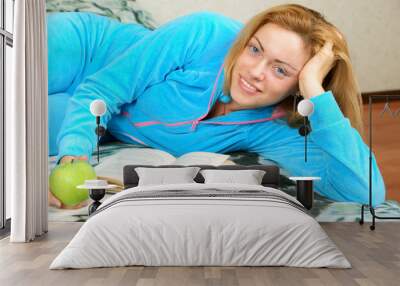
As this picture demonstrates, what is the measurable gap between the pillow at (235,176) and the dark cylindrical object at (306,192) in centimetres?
48

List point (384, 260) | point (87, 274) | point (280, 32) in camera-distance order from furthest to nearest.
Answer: point (280, 32) < point (384, 260) < point (87, 274)

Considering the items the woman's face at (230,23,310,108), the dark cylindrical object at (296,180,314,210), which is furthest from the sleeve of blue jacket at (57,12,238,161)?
the dark cylindrical object at (296,180,314,210)

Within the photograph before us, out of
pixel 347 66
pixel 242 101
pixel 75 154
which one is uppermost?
pixel 347 66

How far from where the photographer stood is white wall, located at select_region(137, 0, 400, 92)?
7242 millimetres

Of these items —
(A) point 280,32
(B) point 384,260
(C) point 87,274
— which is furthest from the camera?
(A) point 280,32

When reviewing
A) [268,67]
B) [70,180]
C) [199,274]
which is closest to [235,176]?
[268,67]

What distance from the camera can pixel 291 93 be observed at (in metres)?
7.02

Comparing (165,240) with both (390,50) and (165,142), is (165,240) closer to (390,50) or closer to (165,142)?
(165,142)

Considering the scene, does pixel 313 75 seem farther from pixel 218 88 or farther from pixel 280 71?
pixel 218 88

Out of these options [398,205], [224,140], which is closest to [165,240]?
[224,140]

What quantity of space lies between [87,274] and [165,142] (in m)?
3.25

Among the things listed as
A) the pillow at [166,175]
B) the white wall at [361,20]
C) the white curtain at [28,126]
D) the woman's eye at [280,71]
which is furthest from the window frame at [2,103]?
the woman's eye at [280,71]

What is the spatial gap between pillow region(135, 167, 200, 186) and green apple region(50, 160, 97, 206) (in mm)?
740

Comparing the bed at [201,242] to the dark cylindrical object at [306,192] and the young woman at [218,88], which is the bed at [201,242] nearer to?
the dark cylindrical object at [306,192]
